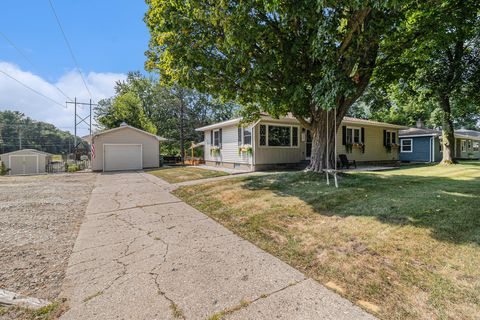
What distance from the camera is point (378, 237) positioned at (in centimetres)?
334

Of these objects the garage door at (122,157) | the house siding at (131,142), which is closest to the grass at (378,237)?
the garage door at (122,157)

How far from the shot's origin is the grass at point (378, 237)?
85.2 inches

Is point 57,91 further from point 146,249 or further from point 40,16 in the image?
point 146,249

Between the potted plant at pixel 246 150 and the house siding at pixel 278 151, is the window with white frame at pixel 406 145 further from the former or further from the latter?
the potted plant at pixel 246 150

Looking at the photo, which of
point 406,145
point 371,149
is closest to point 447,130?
point 371,149

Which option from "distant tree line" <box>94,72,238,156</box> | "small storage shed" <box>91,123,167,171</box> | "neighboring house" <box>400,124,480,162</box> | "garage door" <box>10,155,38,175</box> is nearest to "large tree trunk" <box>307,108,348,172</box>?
"small storage shed" <box>91,123,167,171</box>

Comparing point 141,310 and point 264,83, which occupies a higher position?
point 264,83

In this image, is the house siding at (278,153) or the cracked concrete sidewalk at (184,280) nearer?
the cracked concrete sidewalk at (184,280)

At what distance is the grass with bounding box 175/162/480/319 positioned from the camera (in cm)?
216

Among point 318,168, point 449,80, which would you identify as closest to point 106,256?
point 318,168

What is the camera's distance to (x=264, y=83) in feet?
23.3

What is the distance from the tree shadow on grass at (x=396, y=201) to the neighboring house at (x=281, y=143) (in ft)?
15.2

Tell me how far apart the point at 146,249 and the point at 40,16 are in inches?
489

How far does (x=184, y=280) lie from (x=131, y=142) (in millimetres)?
17931
